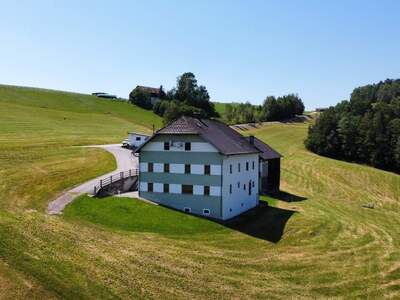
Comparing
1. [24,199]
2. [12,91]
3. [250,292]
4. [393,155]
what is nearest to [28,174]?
[24,199]

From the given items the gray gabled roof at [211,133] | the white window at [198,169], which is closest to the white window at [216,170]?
the white window at [198,169]

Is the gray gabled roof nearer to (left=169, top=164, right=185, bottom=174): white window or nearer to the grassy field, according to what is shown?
(left=169, top=164, right=185, bottom=174): white window

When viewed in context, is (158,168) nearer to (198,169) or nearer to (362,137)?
(198,169)

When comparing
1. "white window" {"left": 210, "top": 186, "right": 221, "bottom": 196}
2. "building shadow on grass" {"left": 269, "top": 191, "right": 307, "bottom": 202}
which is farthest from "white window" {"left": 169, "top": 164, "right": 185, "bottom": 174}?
"building shadow on grass" {"left": 269, "top": 191, "right": 307, "bottom": 202}

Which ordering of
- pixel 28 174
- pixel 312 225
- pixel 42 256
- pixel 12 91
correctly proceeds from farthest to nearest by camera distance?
pixel 12 91 → pixel 28 174 → pixel 312 225 → pixel 42 256

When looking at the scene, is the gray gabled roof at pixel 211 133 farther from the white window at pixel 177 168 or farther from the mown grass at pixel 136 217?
the mown grass at pixel 136 217

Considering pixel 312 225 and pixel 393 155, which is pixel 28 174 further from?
pixel 393 155
